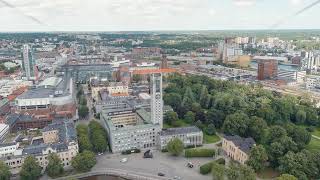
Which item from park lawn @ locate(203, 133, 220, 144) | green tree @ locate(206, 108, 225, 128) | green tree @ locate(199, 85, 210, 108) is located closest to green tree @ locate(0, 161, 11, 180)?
park lawn @ locate(203, 133, 220, 144)

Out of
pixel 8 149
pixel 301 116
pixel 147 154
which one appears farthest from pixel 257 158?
pixel 8 149

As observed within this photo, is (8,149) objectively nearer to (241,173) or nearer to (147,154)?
(147,154)

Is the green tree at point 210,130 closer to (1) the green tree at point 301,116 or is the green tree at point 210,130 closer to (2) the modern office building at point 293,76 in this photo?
(1) the green tree at point 301,116

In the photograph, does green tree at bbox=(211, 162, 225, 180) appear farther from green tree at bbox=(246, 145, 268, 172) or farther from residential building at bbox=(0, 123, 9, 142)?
residential building at bbox=(0, 123, 9, 142)

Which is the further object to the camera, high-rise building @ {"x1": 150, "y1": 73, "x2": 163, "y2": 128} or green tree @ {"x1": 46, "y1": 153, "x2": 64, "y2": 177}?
high-rise building @ {"x1": 150, "y1": 73, "x2": 163, "y2": 128}

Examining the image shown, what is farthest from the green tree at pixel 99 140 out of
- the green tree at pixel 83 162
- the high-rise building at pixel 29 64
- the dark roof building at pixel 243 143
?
the high-rise building at pixel 29 64

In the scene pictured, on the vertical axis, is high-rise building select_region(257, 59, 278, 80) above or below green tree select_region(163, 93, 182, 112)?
above
